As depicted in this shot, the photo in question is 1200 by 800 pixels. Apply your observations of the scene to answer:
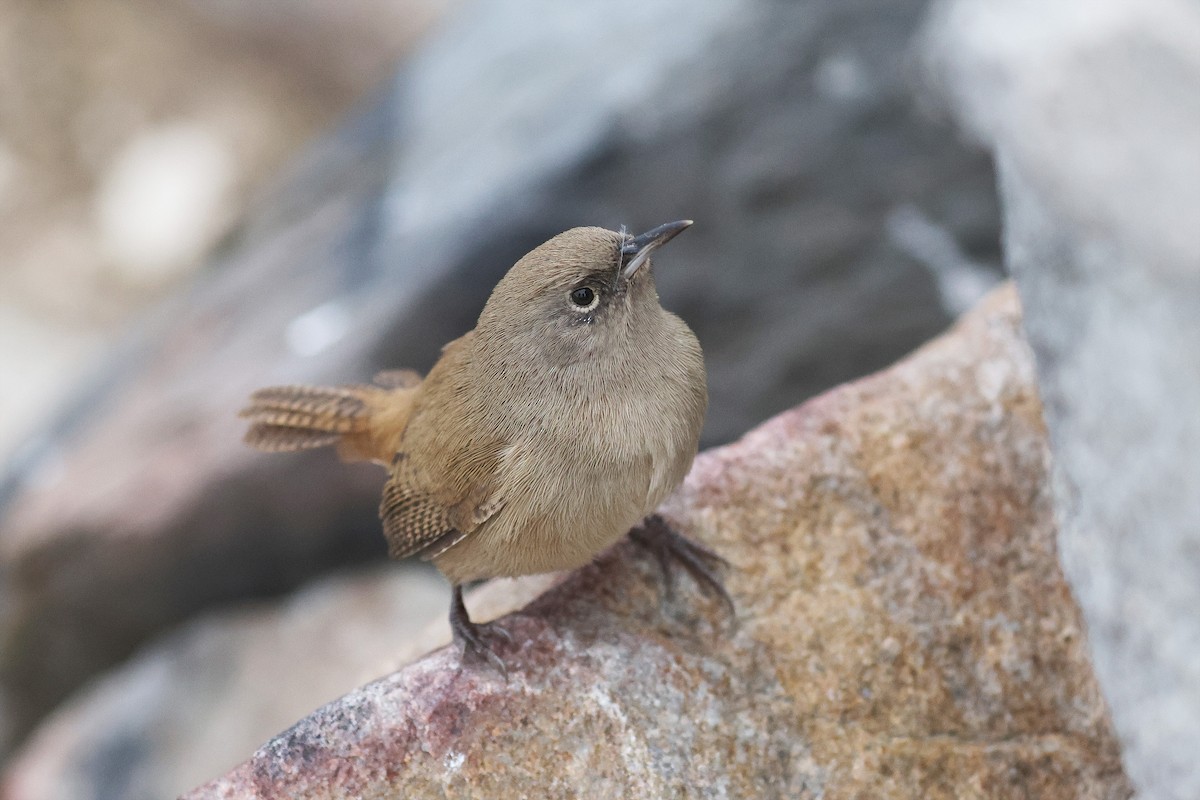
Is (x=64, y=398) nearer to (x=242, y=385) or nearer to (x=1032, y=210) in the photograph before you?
(x=242, y=385)

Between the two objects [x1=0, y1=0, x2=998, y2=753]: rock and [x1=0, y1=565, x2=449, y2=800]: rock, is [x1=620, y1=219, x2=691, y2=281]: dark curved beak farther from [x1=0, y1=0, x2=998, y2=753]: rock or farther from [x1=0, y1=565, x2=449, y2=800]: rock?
[x1=0, y1=565, x2=449, y2=800]: rock

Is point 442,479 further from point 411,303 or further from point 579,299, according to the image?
point 411,303

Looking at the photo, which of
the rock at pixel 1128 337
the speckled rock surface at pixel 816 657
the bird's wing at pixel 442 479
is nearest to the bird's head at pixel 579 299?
the bird's wing at pixel 442 479

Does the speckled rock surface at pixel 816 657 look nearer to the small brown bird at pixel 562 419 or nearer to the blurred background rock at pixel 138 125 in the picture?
the small brown bird at pixel 562 419

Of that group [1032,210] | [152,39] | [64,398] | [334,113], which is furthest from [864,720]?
[152,39]

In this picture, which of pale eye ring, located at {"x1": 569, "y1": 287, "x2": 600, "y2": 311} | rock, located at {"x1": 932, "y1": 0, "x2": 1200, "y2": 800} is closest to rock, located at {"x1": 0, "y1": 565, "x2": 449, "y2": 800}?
pale eye ring, located at {"x1": 569, "y1": 287, "x2": 600, "y2": 311}
